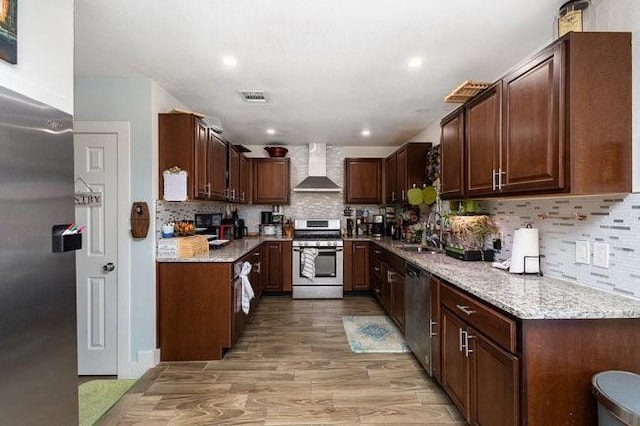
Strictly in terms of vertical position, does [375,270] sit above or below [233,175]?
below

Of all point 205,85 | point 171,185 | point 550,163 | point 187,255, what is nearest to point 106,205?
point 171,185

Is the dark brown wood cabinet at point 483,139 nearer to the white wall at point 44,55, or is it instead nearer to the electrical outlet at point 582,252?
the electrical outlet at point 582,252

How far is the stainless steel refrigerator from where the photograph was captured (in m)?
1.21

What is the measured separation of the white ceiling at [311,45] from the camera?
6.10 feet

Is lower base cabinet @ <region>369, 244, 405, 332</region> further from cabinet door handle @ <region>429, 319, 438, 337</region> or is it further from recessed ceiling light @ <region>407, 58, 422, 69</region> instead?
recessed ceiling light @ <region>407, 58, 422, 69</region>

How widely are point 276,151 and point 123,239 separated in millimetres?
3073

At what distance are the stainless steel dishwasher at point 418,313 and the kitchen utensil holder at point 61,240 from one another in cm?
221

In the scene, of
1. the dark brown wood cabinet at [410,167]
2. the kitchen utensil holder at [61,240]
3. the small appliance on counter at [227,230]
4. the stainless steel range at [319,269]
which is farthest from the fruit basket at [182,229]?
the dark brown wood cabinet at [410,167]

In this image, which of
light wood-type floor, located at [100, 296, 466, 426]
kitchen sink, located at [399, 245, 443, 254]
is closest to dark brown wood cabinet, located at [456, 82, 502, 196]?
kitchen sink, located at [399, 245, 443, 254]

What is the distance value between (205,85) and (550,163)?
9.02ft

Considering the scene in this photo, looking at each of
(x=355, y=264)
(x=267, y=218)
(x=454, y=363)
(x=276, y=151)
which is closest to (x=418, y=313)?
(x=454, y=363)

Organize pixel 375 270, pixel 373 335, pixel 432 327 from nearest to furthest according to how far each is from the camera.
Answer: pixel 432 327 < pixel 373 335 < pixel 375 270

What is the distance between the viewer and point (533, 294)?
1.66m

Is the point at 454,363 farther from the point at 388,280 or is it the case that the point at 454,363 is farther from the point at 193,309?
the point at 193,309
